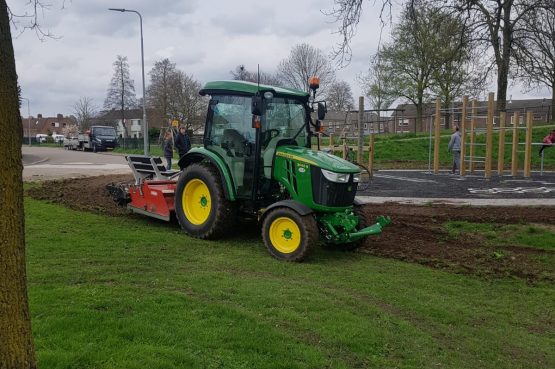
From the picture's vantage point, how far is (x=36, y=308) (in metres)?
4.69

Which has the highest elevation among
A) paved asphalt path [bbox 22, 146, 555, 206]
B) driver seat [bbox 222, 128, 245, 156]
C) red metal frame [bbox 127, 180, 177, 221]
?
driver seat [bbox 222, 128, 245, 156]

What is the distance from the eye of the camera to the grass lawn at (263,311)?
4137 millimetres

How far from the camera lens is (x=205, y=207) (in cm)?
905

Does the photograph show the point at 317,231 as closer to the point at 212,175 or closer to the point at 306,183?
the point at 306,183

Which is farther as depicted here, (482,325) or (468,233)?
(468,233)

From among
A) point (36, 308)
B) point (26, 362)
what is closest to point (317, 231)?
point (36, 308)

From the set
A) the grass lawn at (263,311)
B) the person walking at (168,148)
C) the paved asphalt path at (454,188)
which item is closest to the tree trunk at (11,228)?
the grass lawn at (263,311)

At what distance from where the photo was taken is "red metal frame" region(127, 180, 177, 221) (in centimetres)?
964

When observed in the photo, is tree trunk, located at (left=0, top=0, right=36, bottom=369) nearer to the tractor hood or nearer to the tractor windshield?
the tractor hood

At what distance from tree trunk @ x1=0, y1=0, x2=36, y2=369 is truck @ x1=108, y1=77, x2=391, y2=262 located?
4789 mm

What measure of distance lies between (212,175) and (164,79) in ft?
158

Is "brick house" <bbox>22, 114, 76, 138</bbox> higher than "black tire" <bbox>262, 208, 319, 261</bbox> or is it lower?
higher

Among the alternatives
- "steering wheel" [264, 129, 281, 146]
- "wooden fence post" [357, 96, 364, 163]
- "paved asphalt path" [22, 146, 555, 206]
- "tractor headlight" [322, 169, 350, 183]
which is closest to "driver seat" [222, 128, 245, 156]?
"steering wheel" [264, 129, 281, 146]

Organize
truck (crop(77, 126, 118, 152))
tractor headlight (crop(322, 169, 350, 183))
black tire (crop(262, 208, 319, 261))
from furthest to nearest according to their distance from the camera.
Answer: truck (crop(77, 126, 118, 152)) < tractor headlight (crop(322, 169, 350, 183)) < black tire (crop(262, 208, 319, 261))
